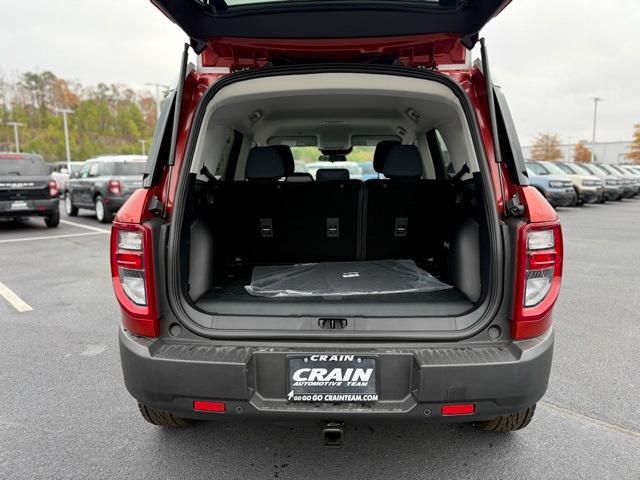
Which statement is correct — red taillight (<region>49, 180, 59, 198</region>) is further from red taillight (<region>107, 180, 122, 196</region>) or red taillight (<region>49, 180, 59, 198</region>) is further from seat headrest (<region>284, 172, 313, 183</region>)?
seat headrest (<region>284, 172, 313, 183</region>)

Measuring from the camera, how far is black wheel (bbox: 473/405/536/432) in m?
2.11

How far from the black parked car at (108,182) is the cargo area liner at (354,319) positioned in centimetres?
877

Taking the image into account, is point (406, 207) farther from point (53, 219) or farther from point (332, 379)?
point (53, 219)

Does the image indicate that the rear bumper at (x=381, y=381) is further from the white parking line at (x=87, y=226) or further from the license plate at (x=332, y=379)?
the white parking line at (x=87, y=226)

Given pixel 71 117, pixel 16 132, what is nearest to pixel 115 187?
pixel 16 132

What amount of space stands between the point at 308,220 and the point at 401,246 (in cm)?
70

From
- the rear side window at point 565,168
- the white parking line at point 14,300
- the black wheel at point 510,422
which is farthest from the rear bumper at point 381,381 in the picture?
the rear side window at point 565,168

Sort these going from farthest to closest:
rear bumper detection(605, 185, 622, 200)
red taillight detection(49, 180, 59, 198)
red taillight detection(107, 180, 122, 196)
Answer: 1. rear bumper detection(605, 185, 622, 200)
2. red taillight detection(107, 180, 122, 196)
3. red taillight detection(49, 180, 59, 198)

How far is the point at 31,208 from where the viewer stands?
31.0 feet

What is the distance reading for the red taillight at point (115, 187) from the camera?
33.0 feet

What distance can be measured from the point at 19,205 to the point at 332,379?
985cm

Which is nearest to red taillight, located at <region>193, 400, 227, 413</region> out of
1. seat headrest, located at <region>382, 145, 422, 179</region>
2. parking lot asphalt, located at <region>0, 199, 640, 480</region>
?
parking lot asphalt, located at <region>0, 199, 640, 480</region>

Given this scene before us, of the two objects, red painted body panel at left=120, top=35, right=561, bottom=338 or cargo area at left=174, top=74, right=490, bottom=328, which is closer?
red painted body panel at left=120, top=35, right=561, bottom=338

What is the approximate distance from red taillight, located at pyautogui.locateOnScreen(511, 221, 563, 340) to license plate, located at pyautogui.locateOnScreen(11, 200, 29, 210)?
1024 cm
